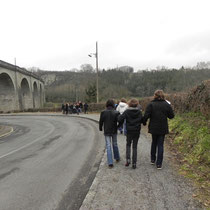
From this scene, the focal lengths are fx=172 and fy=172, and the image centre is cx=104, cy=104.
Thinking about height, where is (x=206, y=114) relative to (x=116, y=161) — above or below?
above

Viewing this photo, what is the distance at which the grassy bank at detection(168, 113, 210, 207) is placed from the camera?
3.26 metres

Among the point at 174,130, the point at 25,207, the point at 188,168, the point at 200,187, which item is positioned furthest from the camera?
the point at 174,130

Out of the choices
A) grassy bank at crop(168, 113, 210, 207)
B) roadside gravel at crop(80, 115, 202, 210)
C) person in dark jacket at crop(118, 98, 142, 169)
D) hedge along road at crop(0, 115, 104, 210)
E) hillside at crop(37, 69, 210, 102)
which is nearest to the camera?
roadside gravel at crop(80, 115, 202, 210)

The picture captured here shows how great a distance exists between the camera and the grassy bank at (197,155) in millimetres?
3260

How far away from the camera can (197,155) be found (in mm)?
4527

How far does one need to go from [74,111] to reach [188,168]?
22.3 meters

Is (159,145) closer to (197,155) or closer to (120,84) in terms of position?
(197,155)

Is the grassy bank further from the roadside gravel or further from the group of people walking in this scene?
the group of people walking

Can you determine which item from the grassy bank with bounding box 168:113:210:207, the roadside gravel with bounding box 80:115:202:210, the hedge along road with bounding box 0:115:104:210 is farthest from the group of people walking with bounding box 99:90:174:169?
the hedge along road with bounding box 0:115:104:210

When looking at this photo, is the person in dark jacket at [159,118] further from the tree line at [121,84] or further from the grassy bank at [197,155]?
the tree line at [121,84]

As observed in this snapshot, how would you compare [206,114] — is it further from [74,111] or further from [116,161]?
[74,111]

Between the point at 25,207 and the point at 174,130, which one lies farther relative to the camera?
the point at 174,130

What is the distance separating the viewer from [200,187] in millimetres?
3256

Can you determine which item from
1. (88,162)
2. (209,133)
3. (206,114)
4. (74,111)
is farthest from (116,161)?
(74,111)
